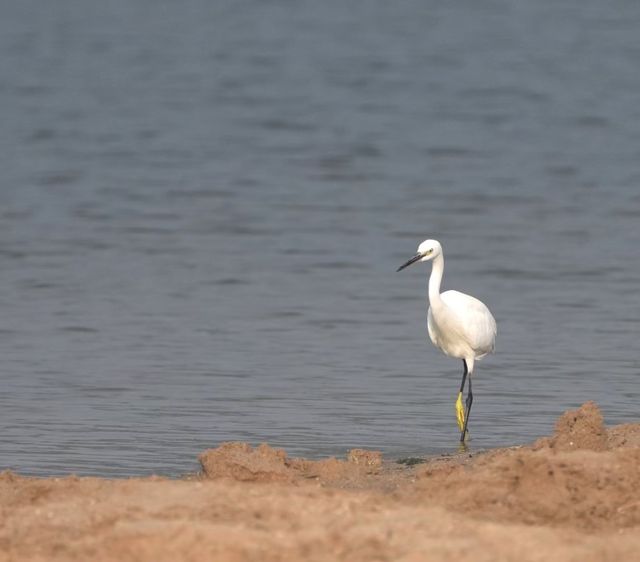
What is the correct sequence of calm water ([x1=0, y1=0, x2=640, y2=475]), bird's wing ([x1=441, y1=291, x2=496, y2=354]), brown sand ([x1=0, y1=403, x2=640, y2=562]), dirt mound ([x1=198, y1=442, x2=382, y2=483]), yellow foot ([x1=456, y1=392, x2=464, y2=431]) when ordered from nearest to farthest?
brown sand ([x1=0, y1=403, x2=640, y2=562]) → dirt mound ([x1=198, y1=442, x2=382, y2=483]) → yellow foot ([x1=456, y1=392, x2=464, y2=431]) → calm water ([x1=0, y1=0, x2=640, y2=475]) → bird's wing ([x1=441, y1=291, x2=496, y2=354])

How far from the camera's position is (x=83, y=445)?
9297 mm

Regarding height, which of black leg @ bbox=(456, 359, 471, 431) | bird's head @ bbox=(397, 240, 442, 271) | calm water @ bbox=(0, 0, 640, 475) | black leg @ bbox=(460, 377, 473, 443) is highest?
bird's head @ bbox=(397, 240, 442, 271)

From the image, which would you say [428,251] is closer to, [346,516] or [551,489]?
[551,489]

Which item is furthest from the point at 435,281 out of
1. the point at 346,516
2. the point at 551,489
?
the point at 346,516

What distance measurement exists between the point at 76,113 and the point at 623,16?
1447cm

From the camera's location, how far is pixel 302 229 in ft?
55.9

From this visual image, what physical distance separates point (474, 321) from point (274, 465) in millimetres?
3770

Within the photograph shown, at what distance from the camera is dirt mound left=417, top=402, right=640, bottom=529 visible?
6.57m

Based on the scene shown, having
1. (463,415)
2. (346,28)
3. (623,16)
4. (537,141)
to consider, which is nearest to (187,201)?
(537,141)

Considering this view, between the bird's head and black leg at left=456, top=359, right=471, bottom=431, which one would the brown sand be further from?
the bird's head

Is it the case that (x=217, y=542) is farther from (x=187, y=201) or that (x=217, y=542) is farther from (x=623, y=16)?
(x=623, y=16)

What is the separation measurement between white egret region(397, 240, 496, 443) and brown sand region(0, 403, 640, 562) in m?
3.70

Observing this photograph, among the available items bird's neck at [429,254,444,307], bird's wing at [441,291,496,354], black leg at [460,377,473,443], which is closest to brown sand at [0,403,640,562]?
black leg at [460,377,473,443]

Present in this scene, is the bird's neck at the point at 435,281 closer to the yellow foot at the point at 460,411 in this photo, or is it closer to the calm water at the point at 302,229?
the calm water at the point at 302,229
